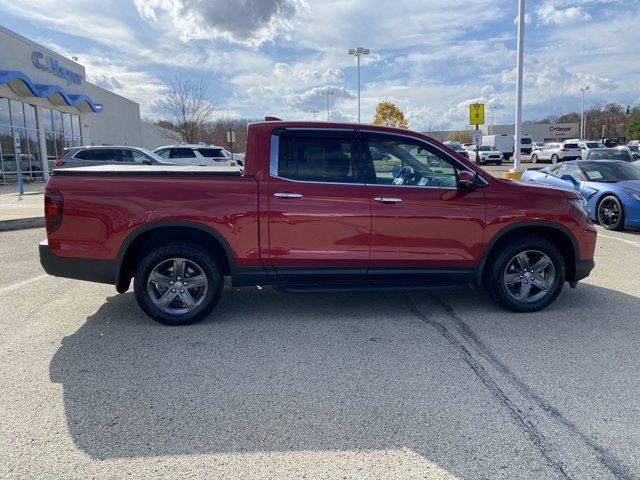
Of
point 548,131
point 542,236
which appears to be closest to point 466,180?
point 542,236

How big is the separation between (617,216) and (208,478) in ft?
32.5

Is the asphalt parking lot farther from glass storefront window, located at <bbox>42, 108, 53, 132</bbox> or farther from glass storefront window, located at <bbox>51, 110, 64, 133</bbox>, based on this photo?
glass storefront window, located at <bbox>51, 110, 64, 133</bbox>

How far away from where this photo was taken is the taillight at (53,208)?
425 centimetres

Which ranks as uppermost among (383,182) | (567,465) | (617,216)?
(383,182)

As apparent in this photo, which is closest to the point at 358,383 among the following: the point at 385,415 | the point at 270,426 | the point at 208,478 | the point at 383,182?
the point at 385,415

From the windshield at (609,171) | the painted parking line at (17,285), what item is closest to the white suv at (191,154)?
the windshield at (609,171)

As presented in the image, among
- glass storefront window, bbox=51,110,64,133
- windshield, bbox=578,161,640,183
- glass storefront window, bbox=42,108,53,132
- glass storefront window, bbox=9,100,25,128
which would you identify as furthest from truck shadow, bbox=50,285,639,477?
glass storefront window, bbox=51,110,64,133

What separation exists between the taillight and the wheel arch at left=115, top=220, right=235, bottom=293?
0.63 m

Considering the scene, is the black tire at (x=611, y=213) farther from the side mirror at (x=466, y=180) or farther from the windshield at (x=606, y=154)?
the side mirror at (x=466, y=180)

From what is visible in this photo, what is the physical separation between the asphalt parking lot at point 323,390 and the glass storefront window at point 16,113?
2115 centimetres

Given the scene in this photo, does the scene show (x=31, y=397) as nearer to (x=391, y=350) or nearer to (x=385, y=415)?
(x=385, y=415)

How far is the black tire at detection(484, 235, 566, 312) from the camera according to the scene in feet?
15.6

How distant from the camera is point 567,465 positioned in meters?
2.48

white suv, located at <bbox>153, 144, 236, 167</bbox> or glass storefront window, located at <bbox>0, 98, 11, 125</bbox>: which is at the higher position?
glass storefront window, located at <bbox>0, 98, 11, 125</bbox>
